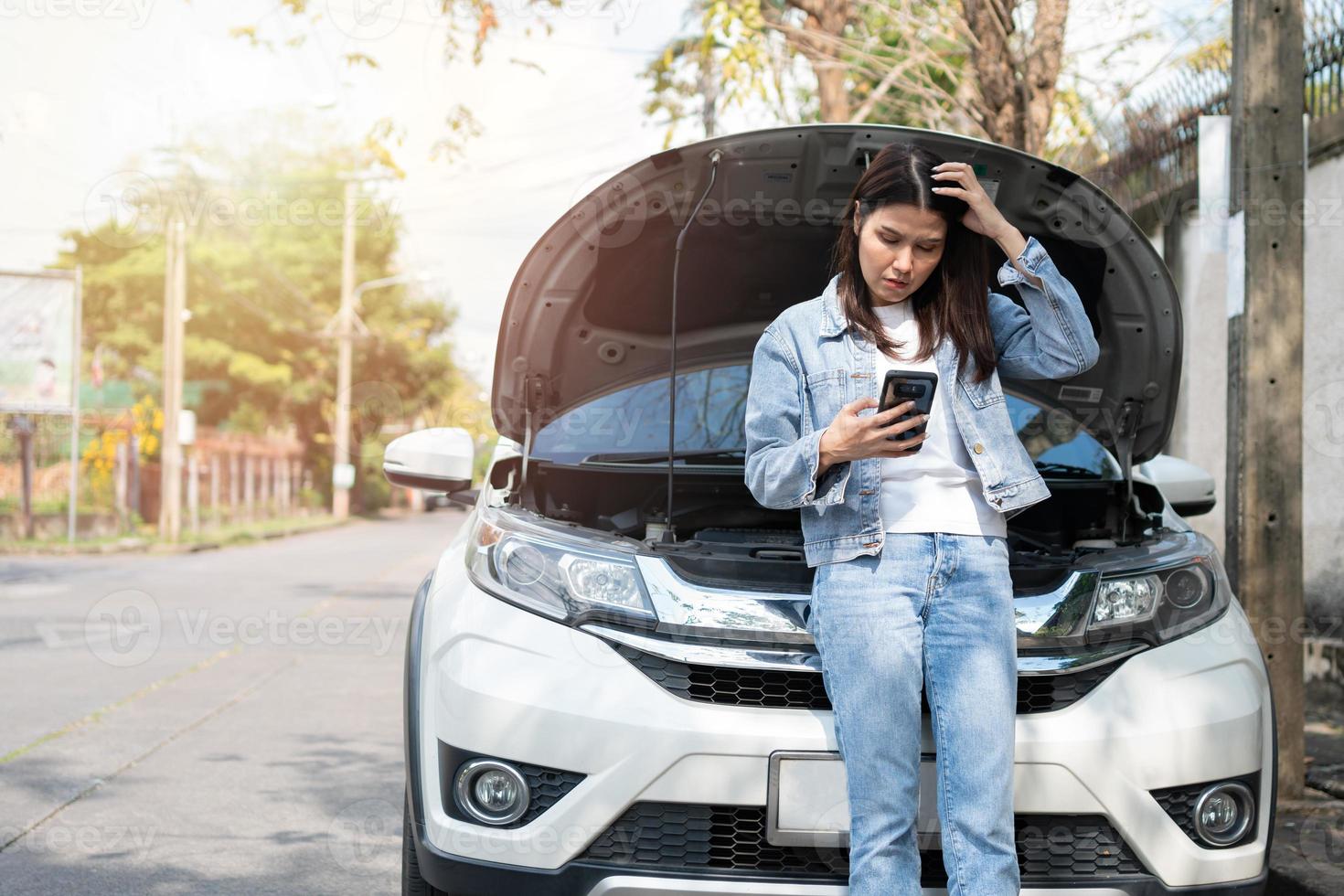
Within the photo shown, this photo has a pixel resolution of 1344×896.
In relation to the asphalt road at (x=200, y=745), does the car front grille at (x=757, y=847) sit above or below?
above

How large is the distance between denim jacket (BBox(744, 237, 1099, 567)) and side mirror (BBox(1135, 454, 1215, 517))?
143 centimetres

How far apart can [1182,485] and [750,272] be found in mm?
1502

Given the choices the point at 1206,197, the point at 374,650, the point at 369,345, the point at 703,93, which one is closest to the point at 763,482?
the point at 1206,197

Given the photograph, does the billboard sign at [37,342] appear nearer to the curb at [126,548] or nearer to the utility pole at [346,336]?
the curb at [126,548]

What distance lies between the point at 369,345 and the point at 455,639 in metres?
44.3

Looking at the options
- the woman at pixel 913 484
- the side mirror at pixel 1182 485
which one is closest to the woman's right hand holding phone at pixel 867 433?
the woman at pixel 913 484

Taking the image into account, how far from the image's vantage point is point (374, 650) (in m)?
8.87

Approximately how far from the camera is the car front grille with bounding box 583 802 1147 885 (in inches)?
96.0

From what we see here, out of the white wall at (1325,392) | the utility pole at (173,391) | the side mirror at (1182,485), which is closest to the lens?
the side mirror at (1182,485)

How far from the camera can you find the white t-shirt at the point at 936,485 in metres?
2.54

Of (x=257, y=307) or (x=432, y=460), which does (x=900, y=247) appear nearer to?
(x=432, y=460)

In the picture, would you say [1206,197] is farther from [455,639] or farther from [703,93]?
[703,93]

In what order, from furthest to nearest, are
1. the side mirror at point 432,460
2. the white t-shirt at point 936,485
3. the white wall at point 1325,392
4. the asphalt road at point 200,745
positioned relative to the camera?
the white wall at point 1325,392 < the asphalt road at point 200,745 < the side mirror at point 432,460 < the white t-shirt at point 936,485

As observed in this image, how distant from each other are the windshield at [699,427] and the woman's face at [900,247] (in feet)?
3.88
